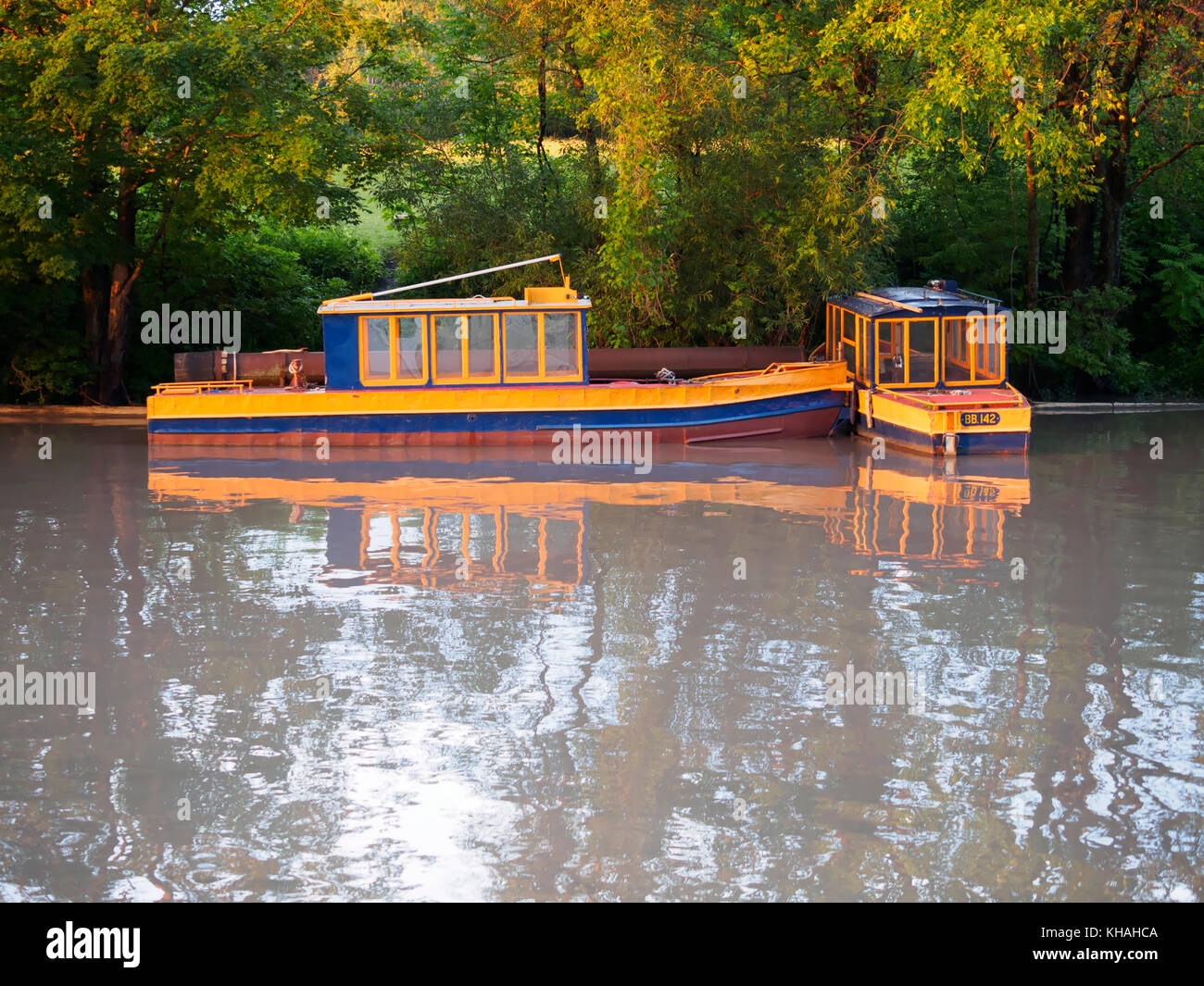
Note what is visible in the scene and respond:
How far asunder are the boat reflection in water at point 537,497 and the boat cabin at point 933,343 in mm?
1538

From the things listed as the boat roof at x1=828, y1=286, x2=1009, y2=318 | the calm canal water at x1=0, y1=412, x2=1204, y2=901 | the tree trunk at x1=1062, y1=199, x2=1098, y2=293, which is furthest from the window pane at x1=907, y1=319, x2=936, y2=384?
the tree trunk at x1=1062, y1=199, x2=1098, y2=293

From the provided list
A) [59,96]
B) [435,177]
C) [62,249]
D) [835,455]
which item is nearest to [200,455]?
[62,249]

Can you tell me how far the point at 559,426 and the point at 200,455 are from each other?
529cm

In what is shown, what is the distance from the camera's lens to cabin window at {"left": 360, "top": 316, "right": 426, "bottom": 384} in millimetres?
20812

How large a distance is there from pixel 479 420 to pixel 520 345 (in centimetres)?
130

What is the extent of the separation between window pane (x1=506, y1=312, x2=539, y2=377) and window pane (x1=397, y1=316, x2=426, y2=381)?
1308 mm

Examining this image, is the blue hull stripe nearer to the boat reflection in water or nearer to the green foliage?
the boat reflection in water

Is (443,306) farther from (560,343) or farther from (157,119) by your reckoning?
(157,119)

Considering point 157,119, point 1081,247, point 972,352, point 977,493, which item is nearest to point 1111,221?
point 1081,247

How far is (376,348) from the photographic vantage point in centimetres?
2086

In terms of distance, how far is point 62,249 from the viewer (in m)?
21.6

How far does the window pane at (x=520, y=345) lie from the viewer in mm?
20719

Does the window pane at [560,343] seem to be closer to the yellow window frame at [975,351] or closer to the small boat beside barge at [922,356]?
the small boat beside barge at [922,356]
